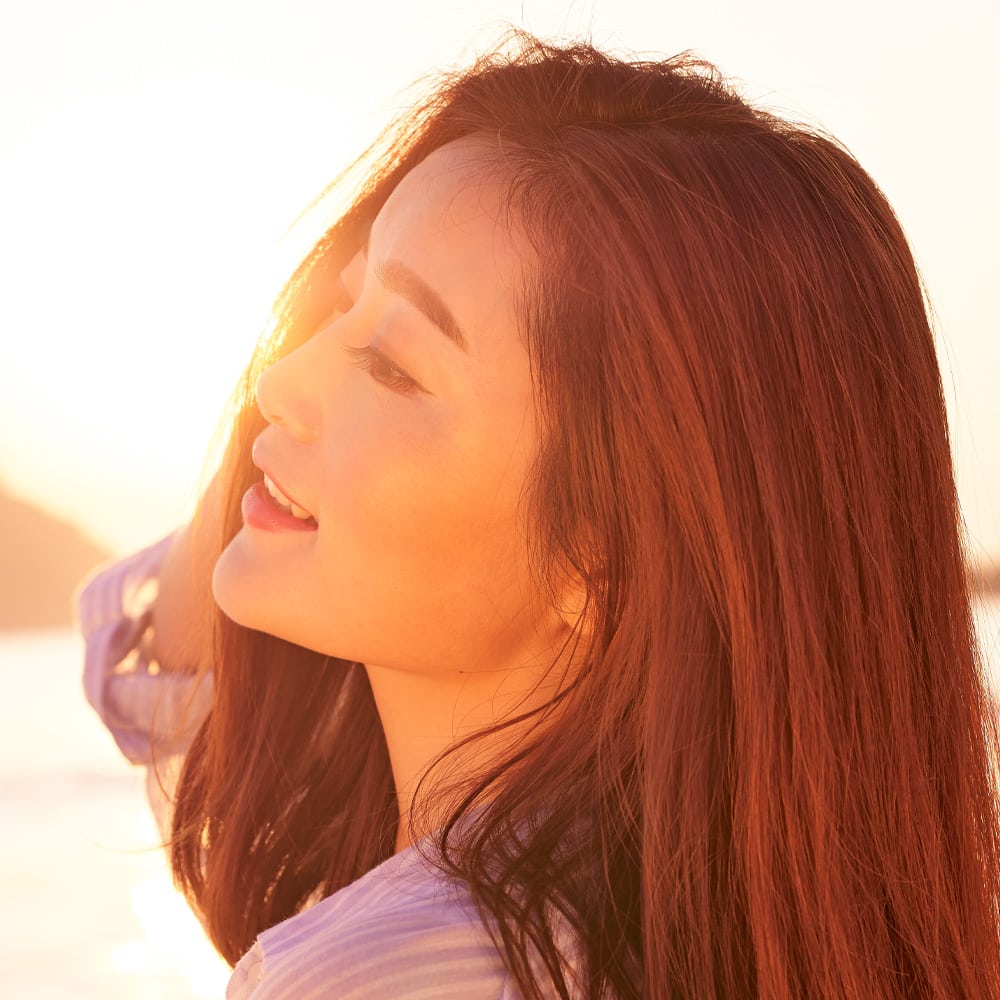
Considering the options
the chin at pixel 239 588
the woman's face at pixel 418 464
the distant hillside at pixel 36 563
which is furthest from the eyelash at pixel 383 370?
the distant hillside at pixel 36 563

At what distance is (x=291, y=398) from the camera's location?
154 cm

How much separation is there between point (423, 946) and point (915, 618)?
0.68 meters

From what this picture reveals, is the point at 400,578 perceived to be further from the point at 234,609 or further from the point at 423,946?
the point at 423,946

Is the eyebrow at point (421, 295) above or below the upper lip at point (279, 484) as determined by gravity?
above

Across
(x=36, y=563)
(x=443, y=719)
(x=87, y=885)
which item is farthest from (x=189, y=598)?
(x=36, y=563)

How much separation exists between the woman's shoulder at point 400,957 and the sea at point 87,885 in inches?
31.1

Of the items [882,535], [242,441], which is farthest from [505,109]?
[882,535]

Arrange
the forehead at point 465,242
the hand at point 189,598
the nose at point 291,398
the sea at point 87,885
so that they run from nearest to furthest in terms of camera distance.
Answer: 1. the forehead at point 465,242
2. the nose at point 291,398
3. the hand at point 189,598
4. the sea at point 87,885

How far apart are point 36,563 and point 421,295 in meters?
30.0

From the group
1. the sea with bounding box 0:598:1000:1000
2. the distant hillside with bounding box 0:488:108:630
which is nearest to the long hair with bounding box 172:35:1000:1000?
the sea with bounding box 0:598:1000:1000

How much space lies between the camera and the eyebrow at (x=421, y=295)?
4.65 ft

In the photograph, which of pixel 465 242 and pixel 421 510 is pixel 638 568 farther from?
pixel 465 242

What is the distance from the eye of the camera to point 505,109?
1653 millimetres

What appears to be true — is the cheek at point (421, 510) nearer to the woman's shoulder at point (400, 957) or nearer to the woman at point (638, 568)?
the woman at point (638, 568)
